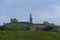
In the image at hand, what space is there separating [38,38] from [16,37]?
545cm

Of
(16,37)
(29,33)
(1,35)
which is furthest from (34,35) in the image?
(1,35)

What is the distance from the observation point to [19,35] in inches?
2174

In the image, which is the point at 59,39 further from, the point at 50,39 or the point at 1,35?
the point at 1,35

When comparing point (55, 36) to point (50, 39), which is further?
point (55, 36)

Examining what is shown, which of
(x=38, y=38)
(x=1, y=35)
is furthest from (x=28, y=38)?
(x=1, y=35)

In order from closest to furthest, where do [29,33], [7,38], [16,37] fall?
[7,38] < [16,37] < [29,33]

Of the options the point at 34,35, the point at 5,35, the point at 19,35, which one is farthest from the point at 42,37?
the point at 5,35

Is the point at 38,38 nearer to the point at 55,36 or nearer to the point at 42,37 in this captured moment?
the point at 42,37

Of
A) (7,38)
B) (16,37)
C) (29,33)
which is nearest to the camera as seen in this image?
(7,38)

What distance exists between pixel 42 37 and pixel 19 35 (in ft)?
19.5

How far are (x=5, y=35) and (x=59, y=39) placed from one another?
13.7 meters

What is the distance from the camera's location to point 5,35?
2080 inches

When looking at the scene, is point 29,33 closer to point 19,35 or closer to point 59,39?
point 19,35

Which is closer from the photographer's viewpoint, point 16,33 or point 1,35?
point 1,35
